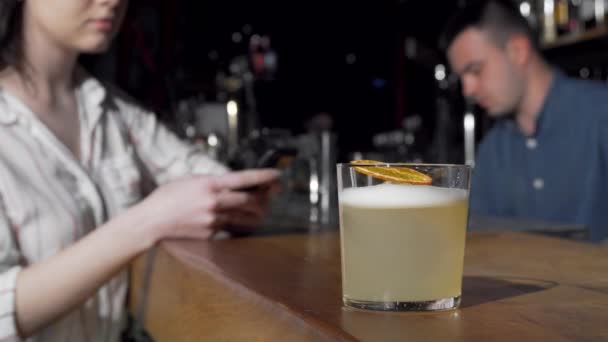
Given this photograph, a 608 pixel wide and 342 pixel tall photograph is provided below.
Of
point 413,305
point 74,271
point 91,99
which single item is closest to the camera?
point 413,305

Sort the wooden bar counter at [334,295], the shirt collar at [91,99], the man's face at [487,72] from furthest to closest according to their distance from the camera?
the man's face at [487,72]
the shirt collar at [91,99]
the wooden bar counter at [334,295]

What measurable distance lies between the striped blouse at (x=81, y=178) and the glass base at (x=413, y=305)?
0.71 meters

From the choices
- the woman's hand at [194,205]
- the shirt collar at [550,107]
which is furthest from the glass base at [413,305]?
the shirt collar at [550,107]

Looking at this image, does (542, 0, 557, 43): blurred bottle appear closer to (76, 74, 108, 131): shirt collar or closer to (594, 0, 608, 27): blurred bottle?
(594, 0, 608, 27): blurred bottle

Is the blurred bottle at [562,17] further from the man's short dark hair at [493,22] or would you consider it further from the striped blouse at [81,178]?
the striped blouse at [81,178]

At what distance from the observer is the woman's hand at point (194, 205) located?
3.76 feet

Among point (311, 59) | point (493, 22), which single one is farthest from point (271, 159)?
point (311, 59)

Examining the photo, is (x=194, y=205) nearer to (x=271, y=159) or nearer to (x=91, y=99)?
(x=271, y=159)

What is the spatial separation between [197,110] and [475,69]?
114cm

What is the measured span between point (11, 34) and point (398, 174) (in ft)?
3.78

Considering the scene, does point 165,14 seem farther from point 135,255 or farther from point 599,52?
point 135,255

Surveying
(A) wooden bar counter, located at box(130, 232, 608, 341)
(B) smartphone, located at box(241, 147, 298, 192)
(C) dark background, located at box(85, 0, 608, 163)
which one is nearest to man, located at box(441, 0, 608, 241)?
(C) dark background, located at box(85, 0, 608, 163)

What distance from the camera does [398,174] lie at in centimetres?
59

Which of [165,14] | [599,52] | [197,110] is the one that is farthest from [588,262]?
[165,14]
